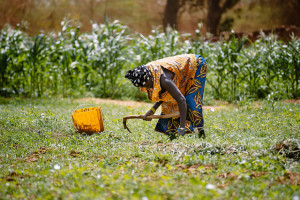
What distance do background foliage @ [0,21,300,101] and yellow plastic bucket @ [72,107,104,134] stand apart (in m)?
3.68

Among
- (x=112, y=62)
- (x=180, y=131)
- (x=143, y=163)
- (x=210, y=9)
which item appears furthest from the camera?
(x=210, y=9)

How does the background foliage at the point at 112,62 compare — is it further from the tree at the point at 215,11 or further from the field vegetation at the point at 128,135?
the tree at the point at 215,11

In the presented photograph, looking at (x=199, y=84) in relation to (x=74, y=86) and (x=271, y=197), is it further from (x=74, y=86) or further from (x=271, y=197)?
(x=74, y=86)

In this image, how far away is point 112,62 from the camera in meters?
8.18

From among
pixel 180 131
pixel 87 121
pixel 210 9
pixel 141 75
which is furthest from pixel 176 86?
pixel 210 9

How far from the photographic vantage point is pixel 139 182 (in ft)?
8.24

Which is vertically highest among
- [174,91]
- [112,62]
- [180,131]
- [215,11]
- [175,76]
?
[215,11]

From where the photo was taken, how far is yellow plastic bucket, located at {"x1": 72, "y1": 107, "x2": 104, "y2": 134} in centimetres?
434

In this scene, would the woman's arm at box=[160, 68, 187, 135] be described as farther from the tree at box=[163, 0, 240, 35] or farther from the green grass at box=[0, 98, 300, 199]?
the tree at box=[163, 0, 240, 35]

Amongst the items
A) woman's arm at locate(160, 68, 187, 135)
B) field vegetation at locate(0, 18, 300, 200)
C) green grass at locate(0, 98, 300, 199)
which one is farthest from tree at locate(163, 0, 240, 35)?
woman's arm at locate(160, 68, 187, 135)

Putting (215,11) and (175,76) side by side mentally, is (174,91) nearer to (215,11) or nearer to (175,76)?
(175,76)

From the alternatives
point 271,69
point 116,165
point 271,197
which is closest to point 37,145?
point 116,165

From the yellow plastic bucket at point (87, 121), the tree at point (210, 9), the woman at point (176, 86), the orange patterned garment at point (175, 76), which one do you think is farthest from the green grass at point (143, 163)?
the tree at point (210, 9)

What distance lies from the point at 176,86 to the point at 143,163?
991 millimetres
